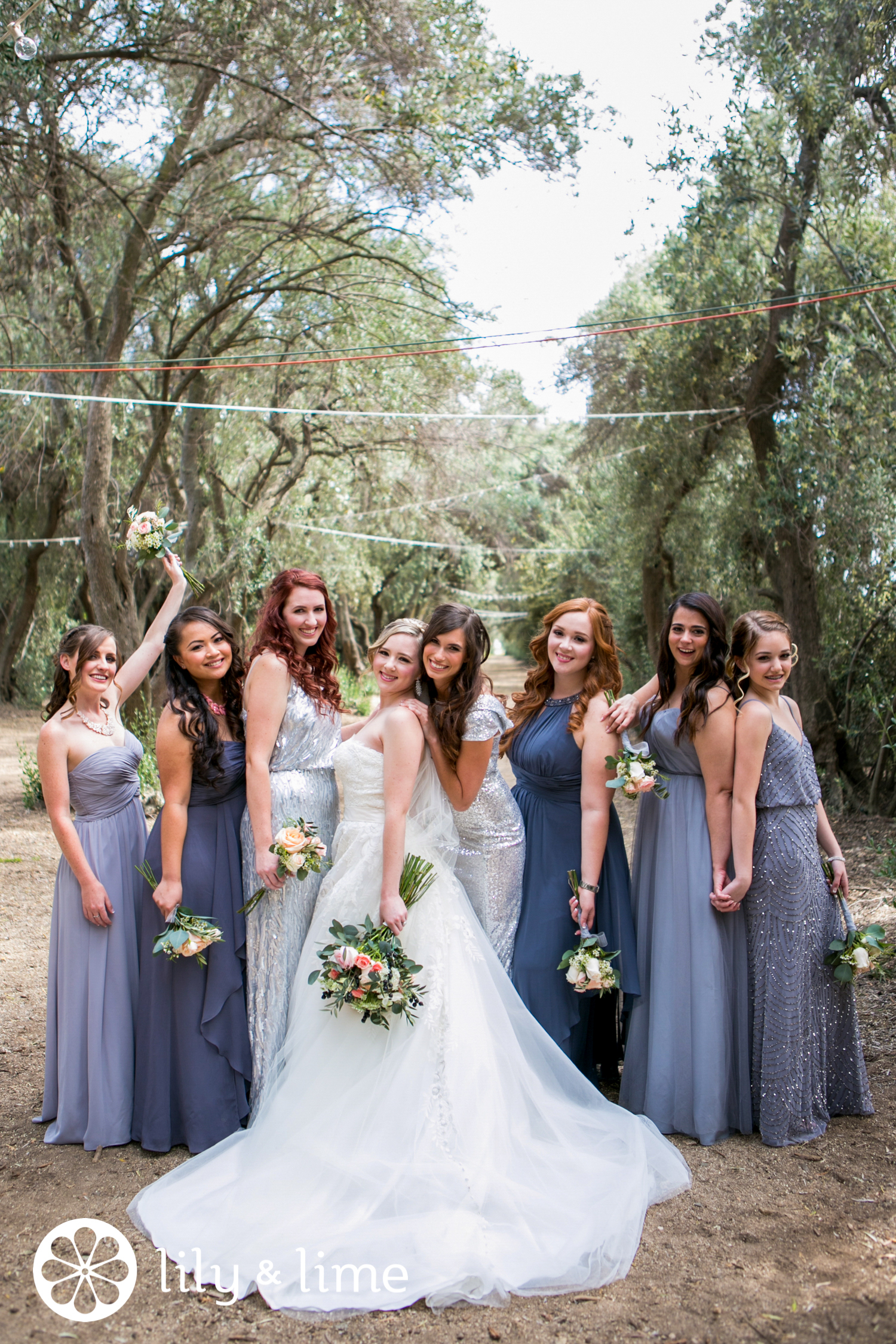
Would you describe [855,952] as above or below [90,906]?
below

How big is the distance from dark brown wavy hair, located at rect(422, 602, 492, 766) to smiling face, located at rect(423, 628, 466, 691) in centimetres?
1

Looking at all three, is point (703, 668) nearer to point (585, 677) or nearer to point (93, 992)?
point (585, 677)

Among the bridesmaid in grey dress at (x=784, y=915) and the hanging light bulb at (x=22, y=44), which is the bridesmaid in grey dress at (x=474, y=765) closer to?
the bridesmaid in grey dress at (x=784, y=915)

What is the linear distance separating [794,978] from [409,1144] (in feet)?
5.12

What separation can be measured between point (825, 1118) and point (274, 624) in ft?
9.35

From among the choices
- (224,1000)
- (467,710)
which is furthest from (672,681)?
(224,1000)

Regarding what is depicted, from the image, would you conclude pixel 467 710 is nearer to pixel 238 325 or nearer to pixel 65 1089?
pixel 65 1089

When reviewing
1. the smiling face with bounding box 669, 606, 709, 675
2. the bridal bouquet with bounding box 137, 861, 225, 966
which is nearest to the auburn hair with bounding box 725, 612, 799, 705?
the smiling face with bounding box 669, 606, 709, 675

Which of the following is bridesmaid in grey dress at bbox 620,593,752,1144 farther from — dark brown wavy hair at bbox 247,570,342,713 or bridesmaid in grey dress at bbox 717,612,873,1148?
dark brown wavy hair at bbox 247,570,342,713

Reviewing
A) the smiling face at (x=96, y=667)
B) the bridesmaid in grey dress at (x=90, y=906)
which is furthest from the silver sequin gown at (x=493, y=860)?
the smiling face at (x=96, y=667)

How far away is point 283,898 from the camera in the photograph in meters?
3.83

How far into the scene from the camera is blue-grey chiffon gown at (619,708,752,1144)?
376cm

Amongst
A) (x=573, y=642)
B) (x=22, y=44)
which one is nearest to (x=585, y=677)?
(x=573, y=642)

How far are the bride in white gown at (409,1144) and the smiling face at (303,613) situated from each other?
0.28 m
